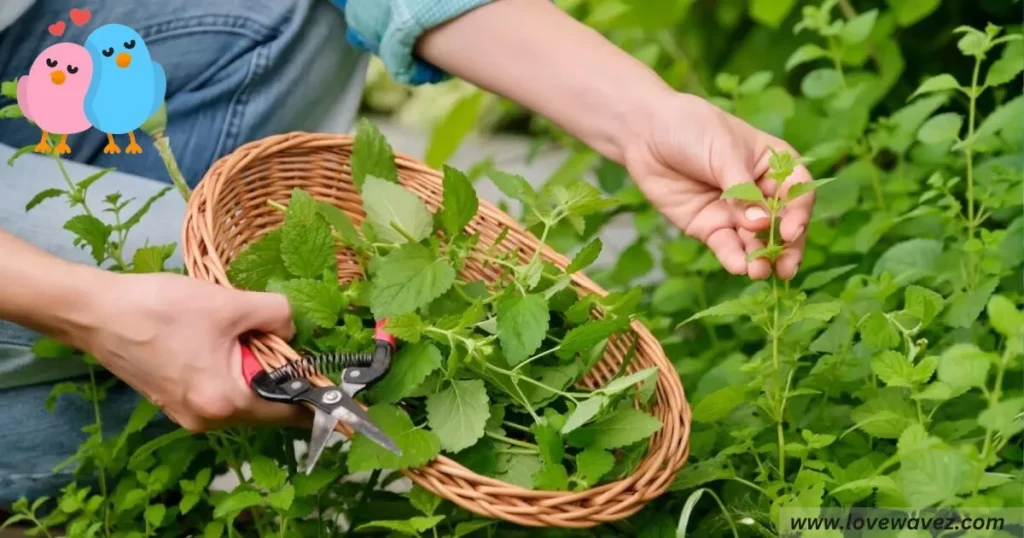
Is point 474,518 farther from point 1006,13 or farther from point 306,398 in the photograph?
point 1006,13

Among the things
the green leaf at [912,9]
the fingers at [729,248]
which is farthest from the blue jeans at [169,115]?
the green leaf at [912,9]

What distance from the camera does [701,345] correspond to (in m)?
1.17

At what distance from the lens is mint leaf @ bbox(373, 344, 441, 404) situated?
0.71 m

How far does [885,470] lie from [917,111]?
423 mm

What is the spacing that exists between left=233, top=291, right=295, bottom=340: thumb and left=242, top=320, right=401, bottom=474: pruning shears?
19 millimetres

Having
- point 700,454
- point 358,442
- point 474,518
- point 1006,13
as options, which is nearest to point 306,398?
point 358,442

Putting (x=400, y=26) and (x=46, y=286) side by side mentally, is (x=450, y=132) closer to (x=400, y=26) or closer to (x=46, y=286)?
(x=400, y=26)

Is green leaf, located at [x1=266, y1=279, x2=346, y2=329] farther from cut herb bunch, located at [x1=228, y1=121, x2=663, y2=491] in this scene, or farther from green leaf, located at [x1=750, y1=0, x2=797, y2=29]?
green leaf, located at [x1=750, y1=0, x2=797, y2=29]

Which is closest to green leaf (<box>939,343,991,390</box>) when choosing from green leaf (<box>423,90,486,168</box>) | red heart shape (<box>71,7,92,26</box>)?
red heart shape (<box>71,7,92,26</box>)

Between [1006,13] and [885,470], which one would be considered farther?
[1006,13]

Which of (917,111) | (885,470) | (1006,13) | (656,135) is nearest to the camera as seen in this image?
(885,470)

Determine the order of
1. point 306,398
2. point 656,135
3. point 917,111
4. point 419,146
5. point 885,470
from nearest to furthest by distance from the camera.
A: point 306,398, point 885,470, point 656,135, point 917,111, point 419,146

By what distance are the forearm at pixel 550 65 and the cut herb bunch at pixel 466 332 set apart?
111mm

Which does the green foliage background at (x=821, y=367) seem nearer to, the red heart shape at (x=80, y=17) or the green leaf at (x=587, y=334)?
the green leaf at (x=587, y=334)
